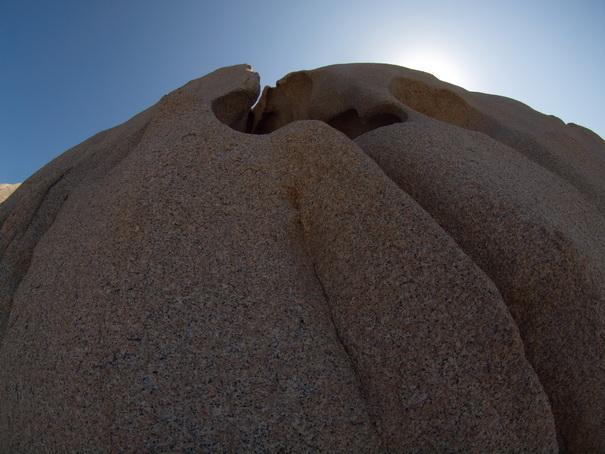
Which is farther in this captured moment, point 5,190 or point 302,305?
point 5,190

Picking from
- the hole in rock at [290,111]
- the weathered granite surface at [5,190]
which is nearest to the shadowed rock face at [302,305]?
the hole in rock at [290,111]

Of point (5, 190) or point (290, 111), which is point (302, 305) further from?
point (5, 190)

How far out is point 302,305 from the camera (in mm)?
2174

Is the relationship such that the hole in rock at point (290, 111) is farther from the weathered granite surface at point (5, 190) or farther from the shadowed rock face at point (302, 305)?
the weathered granite surface at point (5, 190)

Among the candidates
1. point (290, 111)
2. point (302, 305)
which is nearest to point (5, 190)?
point (290, 111)

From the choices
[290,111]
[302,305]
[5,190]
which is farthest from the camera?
[5,190]

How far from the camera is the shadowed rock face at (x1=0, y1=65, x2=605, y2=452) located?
1.84 meters

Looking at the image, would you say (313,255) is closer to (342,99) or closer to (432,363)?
(432,363)

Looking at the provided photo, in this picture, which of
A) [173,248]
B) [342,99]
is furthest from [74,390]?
[342,99]

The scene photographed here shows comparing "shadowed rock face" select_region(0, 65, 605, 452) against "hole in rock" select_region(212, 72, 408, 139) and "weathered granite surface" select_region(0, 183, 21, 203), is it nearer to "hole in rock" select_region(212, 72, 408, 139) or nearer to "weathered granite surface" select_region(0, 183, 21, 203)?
"hole in rock" select_region(212, 72, 408, 139)

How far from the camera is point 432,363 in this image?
1932 mm

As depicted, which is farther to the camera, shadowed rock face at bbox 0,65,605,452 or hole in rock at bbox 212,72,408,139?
hole in rock at bbox 212,72,408,139

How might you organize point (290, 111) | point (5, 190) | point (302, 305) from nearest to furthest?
point (302, 305), point (290, 111), point (5, 190)

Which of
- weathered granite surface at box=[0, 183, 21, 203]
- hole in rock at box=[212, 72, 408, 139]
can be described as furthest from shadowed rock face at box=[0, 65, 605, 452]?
weathered granite surface at box=[0, 183, 21, 203]
